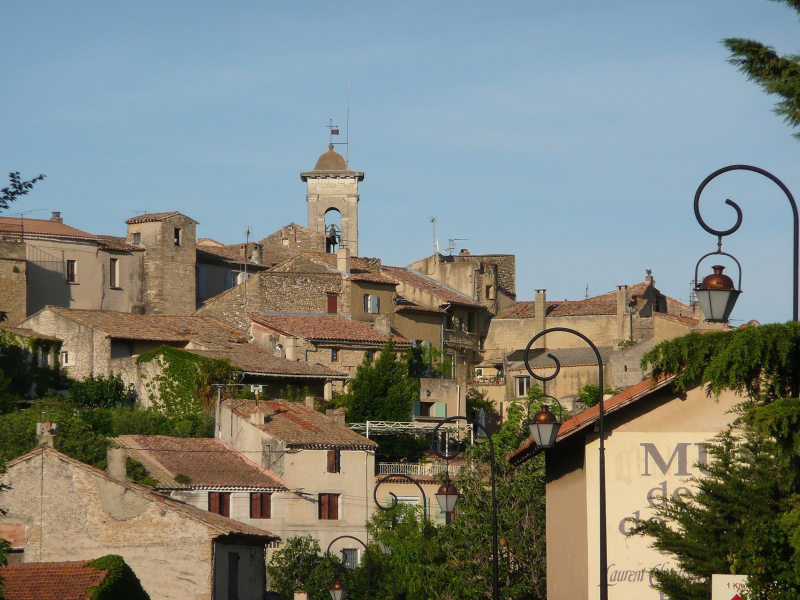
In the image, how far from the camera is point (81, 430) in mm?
48531

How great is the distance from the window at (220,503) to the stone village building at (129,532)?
663cm

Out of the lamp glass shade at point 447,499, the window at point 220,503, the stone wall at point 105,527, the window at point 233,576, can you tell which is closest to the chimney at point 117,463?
the stone wall at point 105,527

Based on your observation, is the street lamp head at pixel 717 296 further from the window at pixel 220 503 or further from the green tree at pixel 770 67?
the window at pixel 220 503

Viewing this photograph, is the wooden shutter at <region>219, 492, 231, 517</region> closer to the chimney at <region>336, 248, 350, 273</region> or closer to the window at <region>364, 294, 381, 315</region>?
the window at <region>364, 294, 381, 315</region>

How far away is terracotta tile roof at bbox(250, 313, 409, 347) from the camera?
60875 mm

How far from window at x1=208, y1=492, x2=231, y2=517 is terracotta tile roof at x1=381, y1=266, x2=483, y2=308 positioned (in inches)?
1011

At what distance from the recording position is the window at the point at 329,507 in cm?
5047

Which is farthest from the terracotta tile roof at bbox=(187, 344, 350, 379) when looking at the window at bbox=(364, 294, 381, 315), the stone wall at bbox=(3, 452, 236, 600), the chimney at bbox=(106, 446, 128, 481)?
the stone wall at bbox=(3, 452, 236, 600)

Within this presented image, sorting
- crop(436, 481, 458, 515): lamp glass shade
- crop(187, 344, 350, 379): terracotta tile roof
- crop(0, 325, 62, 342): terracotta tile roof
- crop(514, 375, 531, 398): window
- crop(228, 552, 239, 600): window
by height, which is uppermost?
crop(0, 325, 62, 342): terracotta tile roof

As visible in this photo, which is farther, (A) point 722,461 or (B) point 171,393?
(B) point 171,393

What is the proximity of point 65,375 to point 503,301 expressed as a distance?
29536mm

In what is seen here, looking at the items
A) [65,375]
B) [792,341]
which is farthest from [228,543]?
[792,341]

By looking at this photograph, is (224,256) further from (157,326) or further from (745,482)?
(745,482)

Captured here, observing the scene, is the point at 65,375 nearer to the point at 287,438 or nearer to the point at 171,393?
the point at 171,393
